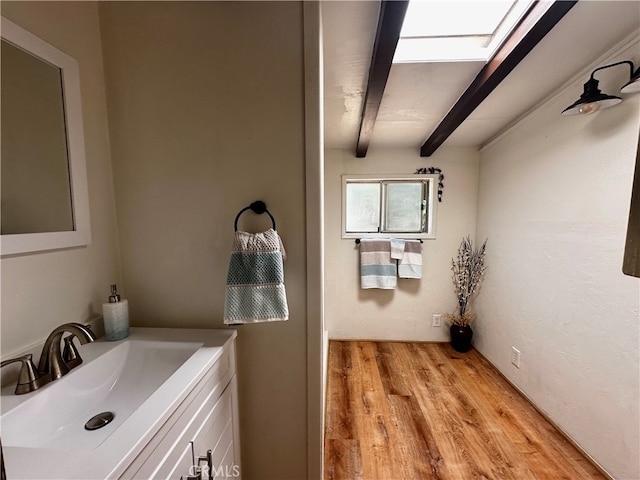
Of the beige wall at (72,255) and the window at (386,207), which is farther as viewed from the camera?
the window at (386,207)

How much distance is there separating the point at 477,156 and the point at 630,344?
197 centimetres

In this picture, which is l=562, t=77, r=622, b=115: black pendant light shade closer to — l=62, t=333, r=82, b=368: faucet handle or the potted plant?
the potted plant

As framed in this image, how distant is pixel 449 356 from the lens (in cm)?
265

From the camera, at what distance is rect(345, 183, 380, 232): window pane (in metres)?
2.93

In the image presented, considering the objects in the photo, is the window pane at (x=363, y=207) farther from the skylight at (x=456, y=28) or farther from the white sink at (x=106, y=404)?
the white sink at (x=106, y=404)

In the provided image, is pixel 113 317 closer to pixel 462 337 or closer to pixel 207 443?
pixel 207 443

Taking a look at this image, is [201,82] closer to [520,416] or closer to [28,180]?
[28,180]

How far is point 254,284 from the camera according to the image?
39.4 inches

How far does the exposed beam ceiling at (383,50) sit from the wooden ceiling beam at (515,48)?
0.53 meters

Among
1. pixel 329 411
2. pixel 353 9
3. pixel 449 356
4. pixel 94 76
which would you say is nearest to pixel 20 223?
pixel 94 76

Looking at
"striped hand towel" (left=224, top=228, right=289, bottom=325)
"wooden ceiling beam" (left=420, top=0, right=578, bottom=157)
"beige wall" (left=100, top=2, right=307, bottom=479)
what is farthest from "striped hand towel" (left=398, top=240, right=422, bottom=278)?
"striped hand towel" (left=224, top=228, right=289, bottom=325)

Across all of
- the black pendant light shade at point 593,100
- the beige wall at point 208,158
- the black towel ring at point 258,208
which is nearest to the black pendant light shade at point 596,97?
the black pendant light shade at point 593,100

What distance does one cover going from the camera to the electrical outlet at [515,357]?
2098 mm

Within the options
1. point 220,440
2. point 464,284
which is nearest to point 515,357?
point 464,284
